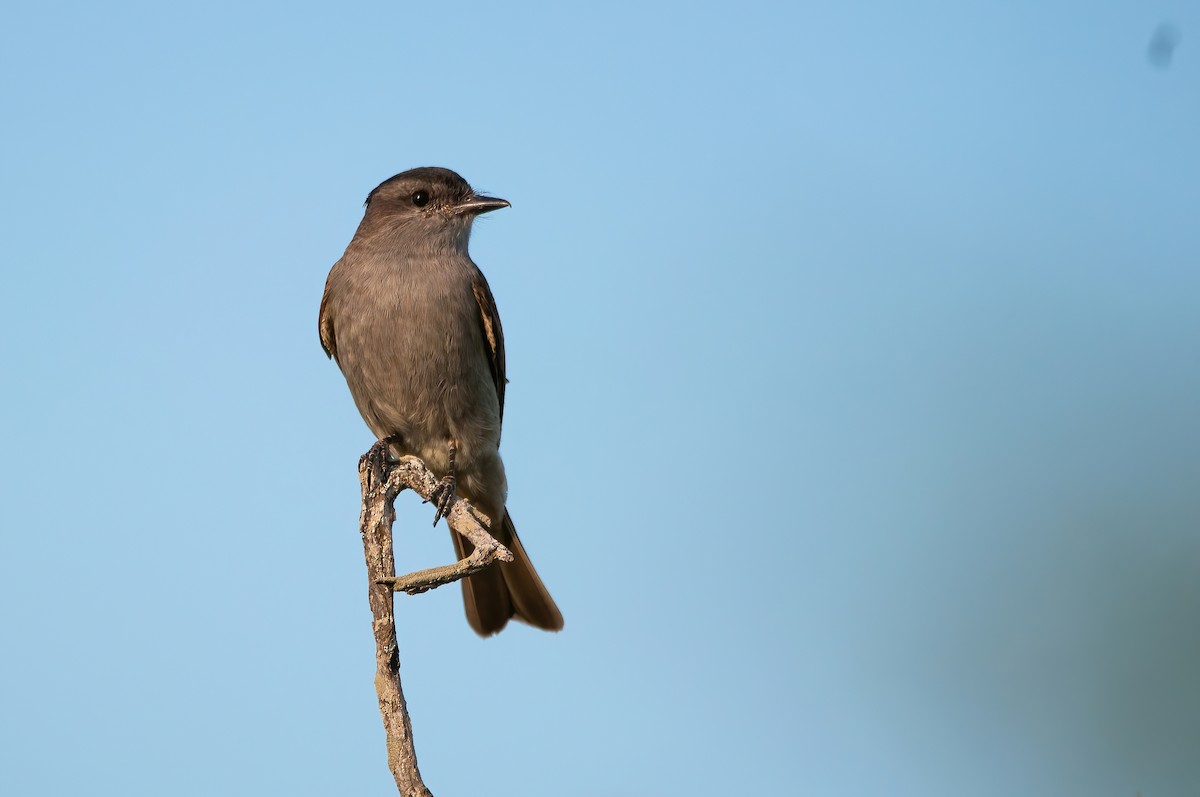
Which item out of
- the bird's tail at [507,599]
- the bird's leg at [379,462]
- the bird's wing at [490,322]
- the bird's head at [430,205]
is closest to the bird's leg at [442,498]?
the bird's leg at [379,462]

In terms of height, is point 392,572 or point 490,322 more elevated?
point 490,322

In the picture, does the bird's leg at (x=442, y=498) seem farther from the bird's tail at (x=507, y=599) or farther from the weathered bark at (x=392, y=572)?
the bird's tail at (x=507, y=599)

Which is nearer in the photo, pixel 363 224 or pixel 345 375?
pixel 345 375

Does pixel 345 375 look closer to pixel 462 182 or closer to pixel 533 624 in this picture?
pixel 462 182

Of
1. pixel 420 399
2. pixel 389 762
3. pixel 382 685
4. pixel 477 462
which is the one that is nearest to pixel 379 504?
pixel 382 685

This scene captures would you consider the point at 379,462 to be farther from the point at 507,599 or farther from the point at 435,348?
the point at 507,599

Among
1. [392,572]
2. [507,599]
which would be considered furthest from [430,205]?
[392,572]
